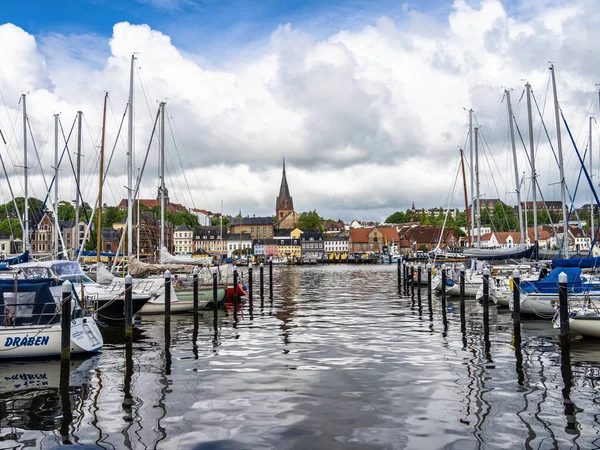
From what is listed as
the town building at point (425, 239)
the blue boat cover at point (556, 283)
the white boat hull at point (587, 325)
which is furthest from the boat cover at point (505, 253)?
the town building at point (425, 239)

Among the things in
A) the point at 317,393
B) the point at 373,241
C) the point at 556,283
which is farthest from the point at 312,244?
the point at 317,393

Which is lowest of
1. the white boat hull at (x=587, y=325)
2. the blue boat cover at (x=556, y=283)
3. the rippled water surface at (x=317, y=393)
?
the rippled water surface at (x=317, y=393)

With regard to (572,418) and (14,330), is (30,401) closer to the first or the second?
A: (14,330)

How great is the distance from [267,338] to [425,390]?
9755 millimetres

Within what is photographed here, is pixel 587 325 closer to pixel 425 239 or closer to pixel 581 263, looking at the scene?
pixel 581 263

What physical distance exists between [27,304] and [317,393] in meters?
9.80

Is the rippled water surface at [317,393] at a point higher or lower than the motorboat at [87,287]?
lower

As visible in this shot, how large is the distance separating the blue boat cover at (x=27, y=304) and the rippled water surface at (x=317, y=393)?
4.73 feet

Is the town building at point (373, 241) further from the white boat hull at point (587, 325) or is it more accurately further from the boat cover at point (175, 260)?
the white boat hull at point (587, 325)

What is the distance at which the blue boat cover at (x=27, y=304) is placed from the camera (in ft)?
58.9

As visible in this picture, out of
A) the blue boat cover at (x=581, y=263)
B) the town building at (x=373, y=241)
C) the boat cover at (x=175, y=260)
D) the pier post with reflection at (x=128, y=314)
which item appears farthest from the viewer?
the town building at (x=373, y=241)

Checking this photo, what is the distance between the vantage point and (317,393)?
13719 millimetres

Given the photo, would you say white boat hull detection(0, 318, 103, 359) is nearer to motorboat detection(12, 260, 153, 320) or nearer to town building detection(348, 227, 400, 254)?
motorboat detection(12, 260, 153, 320)

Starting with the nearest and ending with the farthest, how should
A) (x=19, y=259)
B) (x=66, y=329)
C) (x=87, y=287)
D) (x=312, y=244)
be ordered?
(x=66, y=329), (x=87, y=287), (x=19, y=259), (x=312, y=244)
